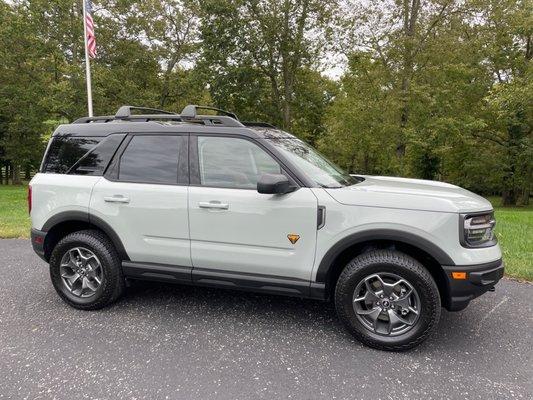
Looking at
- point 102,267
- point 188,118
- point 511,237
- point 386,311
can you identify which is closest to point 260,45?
point 511,237

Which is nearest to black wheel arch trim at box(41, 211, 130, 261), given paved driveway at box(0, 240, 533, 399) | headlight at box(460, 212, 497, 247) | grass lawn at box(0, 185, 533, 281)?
paved driveway at box(0, 240, 533, 399)

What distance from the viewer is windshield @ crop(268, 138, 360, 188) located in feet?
11.3

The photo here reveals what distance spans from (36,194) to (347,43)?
1741 cm

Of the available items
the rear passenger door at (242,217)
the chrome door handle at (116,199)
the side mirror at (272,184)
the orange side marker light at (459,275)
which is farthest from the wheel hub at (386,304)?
the chrome door handle at (116,199)

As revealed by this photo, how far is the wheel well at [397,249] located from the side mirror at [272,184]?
729 mm

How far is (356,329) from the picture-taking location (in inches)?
126

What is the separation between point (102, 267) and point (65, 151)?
1268 millimetres

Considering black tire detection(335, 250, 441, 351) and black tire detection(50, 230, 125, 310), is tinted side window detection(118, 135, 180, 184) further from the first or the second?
black tire detection(335, 250, 441, 351)

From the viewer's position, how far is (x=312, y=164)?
3668 mm

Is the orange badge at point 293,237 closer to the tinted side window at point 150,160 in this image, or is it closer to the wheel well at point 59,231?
the tinted side window at point 150,160

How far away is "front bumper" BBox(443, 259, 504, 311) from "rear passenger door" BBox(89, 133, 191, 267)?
7.23 feet

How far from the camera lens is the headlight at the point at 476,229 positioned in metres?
2.94

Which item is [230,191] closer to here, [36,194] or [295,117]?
[36,194]

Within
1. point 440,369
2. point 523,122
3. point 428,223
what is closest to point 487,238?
point 428,223
